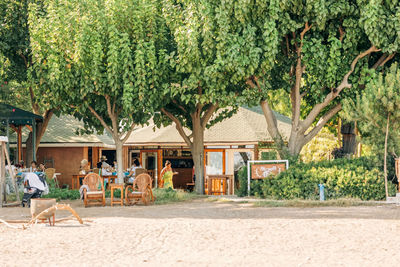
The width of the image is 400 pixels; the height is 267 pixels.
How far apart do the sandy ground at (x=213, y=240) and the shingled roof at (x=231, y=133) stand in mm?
12232

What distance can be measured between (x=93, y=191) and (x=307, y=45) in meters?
8.63

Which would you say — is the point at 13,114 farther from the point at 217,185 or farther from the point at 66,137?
the point at 217,185

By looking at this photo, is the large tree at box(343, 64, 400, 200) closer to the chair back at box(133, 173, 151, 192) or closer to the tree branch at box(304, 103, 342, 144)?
the tree branch at box(304, 103, 342, 144)

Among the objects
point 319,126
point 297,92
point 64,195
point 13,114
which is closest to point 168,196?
point 64,195

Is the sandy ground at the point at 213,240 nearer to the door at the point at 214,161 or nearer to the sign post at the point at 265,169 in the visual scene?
Result: the sign post at the point at 265,169

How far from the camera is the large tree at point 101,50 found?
20688 mm

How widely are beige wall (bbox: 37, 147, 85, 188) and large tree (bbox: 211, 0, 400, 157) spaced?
1243 centimetres

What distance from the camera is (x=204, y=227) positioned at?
42.6 ft

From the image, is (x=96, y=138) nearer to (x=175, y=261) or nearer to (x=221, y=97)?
(x=221, y=97)

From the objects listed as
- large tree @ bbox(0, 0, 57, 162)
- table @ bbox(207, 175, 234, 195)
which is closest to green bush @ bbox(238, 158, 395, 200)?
table @ bbox(207, 175, 234, 195)

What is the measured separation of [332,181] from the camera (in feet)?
64.7

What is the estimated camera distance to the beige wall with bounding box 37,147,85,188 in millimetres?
31328

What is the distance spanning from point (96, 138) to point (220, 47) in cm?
1336

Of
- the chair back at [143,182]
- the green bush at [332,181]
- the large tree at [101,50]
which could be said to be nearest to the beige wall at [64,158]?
the large tree at [101,50]
